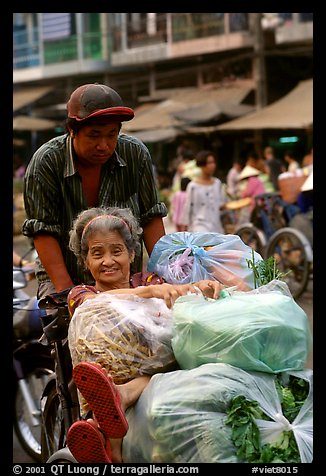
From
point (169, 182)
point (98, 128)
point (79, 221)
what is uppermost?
point (98, 128)

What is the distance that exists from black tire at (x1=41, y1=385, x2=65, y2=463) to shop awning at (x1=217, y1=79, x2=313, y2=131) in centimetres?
1833

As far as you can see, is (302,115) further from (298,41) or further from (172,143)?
(172,143)

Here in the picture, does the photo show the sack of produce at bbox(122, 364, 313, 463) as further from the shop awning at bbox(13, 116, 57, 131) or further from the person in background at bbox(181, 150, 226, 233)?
the shop awning at bbox(13, 116, 57, 131)

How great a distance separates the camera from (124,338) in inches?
141

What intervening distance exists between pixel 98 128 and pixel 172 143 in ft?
87.4

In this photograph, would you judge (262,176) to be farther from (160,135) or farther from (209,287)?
Result: (209,287)

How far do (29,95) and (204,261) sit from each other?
1252 inches

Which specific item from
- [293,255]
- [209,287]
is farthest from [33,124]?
[209,287]

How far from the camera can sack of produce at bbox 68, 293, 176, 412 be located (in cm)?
358

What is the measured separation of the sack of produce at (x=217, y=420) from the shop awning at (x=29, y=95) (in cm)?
3083

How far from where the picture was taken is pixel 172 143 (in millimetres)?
30703

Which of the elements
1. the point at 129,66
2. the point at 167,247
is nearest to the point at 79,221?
the point at 167,247

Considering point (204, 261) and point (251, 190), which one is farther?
point (251, 190)

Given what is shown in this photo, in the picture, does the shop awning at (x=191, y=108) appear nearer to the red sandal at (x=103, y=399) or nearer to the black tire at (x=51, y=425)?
the black tire at (x=51, y=425)
